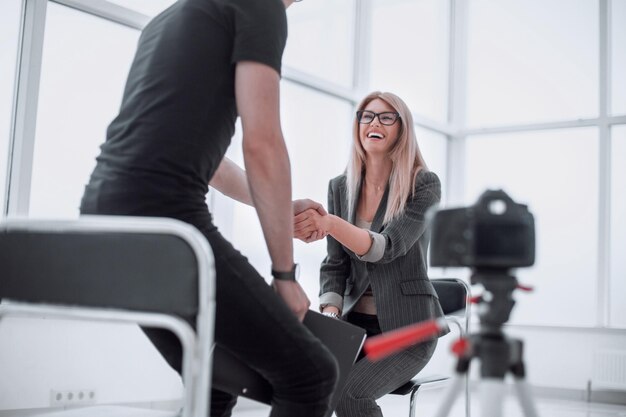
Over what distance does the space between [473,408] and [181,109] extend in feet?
12.4

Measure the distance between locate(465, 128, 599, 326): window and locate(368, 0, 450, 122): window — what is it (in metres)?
0.80

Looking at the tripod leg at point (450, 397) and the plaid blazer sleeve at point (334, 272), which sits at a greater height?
the plaid blazer sleeve at point (334, 272)

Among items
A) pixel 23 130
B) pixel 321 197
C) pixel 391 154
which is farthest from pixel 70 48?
pixel 321 197

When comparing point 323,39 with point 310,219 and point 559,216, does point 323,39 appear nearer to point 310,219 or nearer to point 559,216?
point 559,216

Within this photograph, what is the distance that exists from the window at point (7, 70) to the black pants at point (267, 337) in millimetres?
1679

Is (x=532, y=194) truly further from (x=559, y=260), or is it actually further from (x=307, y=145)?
(x=307, y=145)

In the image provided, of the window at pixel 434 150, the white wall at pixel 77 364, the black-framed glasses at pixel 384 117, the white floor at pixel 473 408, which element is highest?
the window at pixel 434 150

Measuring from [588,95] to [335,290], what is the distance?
13.6 ft

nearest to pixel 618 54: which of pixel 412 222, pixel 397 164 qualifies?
pixel 397 164

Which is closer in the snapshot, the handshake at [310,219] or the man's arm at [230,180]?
the man's arm at [230,180]

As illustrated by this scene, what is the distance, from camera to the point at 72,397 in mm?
2896

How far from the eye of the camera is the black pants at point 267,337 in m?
1.27

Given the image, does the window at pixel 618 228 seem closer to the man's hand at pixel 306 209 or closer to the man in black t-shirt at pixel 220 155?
the man's hand at pixel 306 209

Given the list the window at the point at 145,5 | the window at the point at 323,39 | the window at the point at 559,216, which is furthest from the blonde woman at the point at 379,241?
the window at the point at 559,216
